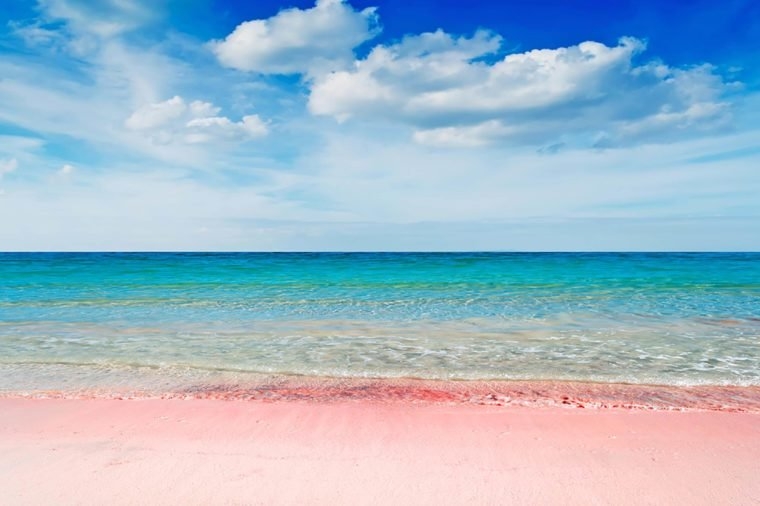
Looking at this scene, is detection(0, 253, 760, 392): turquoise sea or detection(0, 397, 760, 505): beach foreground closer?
detection(0, 397, 760, 505): beach foreground

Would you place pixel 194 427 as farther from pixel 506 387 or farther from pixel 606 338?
pixel 606 338

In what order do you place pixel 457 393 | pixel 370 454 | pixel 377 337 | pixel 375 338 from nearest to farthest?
1. pixel 370 454
2. pixel 457 393
3. pixel 375 338
4. pixel 377 337

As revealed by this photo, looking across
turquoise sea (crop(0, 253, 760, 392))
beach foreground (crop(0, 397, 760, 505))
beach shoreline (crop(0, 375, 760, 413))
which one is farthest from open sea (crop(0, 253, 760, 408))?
beach foreground (crop(0, 397, 760, 505))

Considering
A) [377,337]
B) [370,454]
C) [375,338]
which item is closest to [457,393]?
[370,454]

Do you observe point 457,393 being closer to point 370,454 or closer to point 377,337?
point 370,454

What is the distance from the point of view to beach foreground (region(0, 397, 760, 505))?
3.66 meters

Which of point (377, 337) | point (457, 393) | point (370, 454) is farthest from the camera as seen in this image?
point (377, 337)

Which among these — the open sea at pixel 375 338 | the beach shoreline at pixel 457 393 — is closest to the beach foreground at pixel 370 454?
the beach shoreline at pixel 457 393

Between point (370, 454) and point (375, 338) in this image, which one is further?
point (375, 338)

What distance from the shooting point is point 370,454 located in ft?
14.3

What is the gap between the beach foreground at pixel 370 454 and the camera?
12.0ft

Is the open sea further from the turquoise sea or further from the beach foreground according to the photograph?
the beach foreground

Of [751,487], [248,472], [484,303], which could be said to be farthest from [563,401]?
[484,303]

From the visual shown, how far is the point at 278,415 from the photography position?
5.39 m
